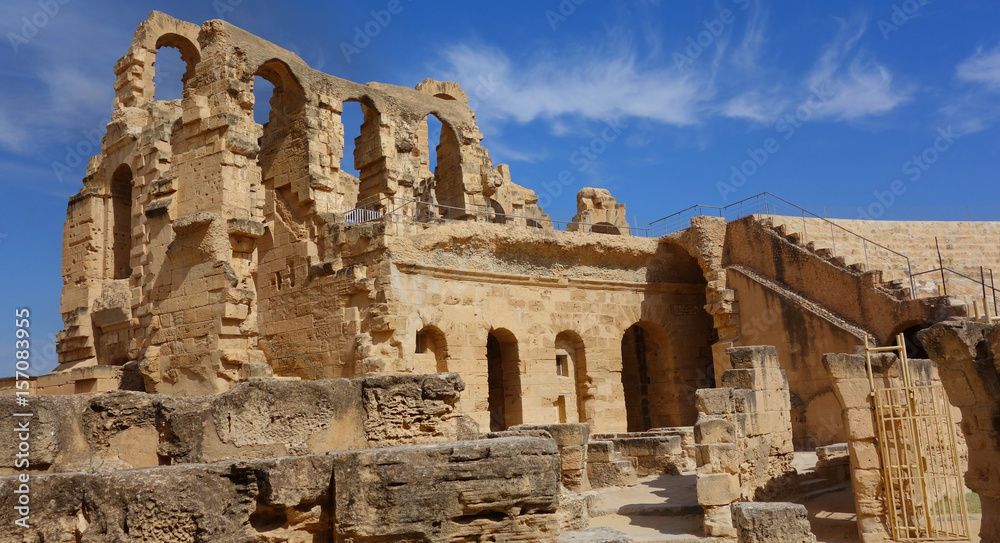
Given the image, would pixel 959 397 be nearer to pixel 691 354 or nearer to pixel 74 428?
pixel 74 428

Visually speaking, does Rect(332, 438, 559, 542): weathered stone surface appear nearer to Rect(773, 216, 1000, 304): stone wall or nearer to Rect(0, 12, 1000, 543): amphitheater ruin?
Rect(0, 12, 1000, 543): amphitheater ruin

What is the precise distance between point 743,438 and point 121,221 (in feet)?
47.8

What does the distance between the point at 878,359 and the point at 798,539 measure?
2.60m

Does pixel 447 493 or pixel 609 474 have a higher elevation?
pixel 447 493

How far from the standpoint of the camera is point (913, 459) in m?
9.25

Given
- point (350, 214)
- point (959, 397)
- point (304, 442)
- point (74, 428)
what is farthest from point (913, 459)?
point (350, 214)

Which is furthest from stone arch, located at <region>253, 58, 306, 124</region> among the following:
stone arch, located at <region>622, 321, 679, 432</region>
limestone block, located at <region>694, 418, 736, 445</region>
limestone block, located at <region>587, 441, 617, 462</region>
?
limestone block, located at <region>694, 418, 736, 445</region>

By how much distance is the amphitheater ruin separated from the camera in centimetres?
411

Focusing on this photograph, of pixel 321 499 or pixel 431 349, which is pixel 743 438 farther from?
pixel 321 499

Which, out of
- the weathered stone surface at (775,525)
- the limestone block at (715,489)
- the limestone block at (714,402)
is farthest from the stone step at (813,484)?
the weathered stone surface at (775,525)

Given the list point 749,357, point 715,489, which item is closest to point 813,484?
point 749,357

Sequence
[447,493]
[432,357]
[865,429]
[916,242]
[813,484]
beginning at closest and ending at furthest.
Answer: [447,493]
[865,429]
[813,484]
[432,357]
[916,242]

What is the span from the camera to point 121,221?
1833cm

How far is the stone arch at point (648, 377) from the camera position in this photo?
19.2m
